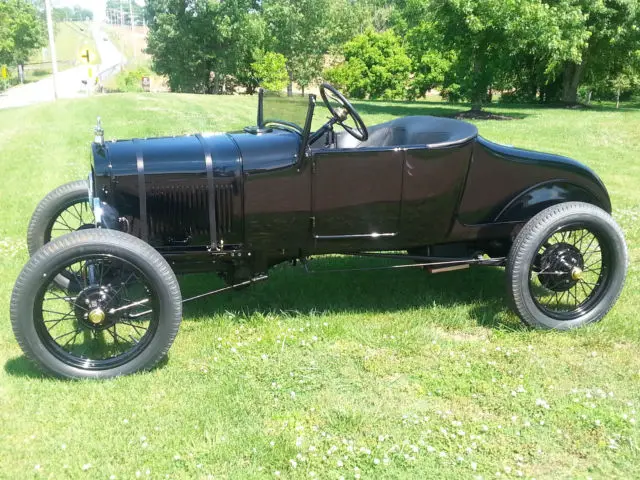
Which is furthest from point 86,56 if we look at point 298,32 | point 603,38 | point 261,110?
point 261,110

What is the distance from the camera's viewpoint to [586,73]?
28781 millimetres

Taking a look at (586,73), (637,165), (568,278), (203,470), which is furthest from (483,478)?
(586,73)

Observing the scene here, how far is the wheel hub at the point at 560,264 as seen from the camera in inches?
152

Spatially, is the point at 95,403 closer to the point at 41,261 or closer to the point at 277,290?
the point at 41,261

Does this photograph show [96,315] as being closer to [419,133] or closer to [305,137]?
[305,137]

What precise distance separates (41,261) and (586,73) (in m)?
30.5

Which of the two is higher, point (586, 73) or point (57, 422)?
point (586, 73)

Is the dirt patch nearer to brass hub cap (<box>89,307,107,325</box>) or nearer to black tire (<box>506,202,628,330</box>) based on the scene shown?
black tire (<box>506,202,628,330</box>)

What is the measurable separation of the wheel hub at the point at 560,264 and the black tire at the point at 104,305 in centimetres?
232

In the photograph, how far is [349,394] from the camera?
126 inches

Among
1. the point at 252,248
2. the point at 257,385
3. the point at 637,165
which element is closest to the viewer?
the point at 257,385

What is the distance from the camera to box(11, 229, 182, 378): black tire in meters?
2.99

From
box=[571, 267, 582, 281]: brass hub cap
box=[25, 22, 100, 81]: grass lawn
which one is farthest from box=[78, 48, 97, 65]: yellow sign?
box=[571, 267, 582, 281]: brass hub cap

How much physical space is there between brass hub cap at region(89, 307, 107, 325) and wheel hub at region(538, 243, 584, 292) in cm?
265
